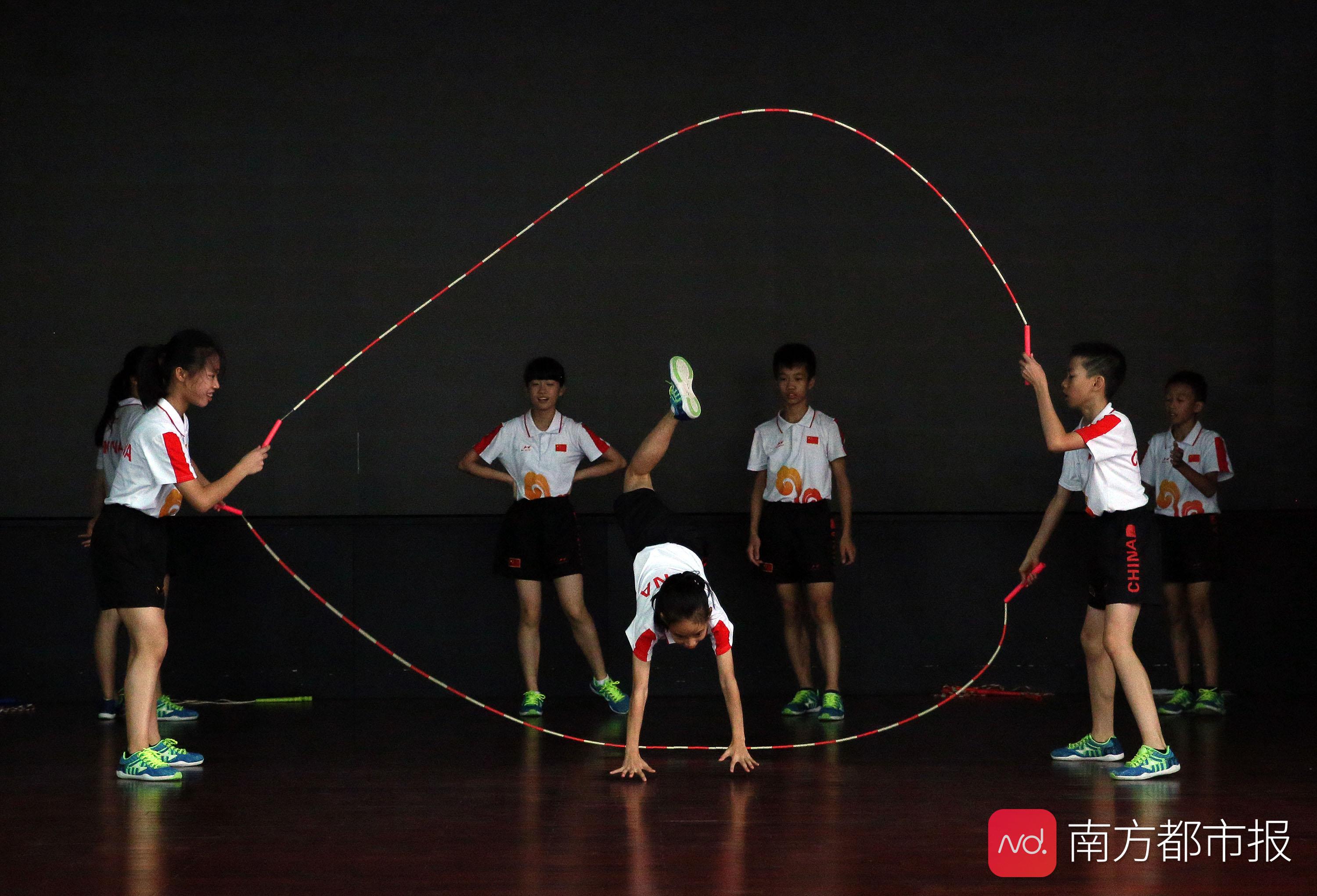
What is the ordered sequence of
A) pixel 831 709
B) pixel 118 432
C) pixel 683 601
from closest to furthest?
pixel 683 601, pixel 118 432, pixel 831 709

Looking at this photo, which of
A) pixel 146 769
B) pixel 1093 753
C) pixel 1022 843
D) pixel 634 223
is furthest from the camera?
pixel 634 223

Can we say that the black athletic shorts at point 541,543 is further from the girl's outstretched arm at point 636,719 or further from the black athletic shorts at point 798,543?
the girl's outstretched arm at point 636,719

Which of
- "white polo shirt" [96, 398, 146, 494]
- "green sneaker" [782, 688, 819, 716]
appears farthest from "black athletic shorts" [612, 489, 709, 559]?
"white polo shirt" [96, 398, 146, 494]

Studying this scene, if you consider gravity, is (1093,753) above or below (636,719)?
below

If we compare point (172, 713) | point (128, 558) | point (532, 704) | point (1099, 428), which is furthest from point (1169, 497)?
point (172, 713)

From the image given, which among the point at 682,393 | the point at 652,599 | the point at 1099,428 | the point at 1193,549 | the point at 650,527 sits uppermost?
the point at 682,393

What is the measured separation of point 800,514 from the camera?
18.7ft

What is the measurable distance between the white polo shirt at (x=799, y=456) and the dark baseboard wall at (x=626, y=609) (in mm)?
506

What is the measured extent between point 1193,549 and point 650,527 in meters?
2.54

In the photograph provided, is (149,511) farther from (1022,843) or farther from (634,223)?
(1022,843)

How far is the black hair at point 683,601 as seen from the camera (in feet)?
13.3

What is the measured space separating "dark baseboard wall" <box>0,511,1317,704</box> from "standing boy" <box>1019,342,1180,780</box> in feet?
5.49

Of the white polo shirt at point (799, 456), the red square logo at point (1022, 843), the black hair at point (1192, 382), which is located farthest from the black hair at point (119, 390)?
the black hair at point (1192, 382)

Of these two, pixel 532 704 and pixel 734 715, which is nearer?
pixel 734 715
